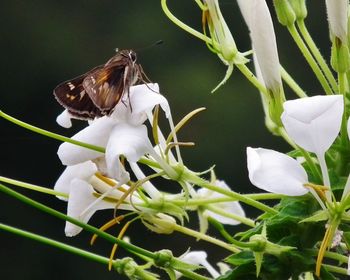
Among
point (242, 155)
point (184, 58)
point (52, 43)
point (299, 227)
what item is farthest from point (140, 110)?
point (52, 43)

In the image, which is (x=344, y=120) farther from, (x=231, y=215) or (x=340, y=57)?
(x=231, y=215)

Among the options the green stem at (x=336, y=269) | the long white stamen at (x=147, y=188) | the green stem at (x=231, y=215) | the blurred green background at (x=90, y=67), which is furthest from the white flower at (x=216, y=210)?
the blurred green background at (x=90, y=67)

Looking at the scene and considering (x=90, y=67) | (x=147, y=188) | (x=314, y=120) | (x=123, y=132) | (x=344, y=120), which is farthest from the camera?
(x=90, y=67)

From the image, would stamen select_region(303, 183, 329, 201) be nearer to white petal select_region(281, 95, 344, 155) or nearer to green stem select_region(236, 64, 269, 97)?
white petal select_region(281, 95, 344, 155)

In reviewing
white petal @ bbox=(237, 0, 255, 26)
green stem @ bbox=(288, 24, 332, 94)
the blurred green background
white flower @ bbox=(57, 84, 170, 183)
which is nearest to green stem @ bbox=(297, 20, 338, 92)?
green stem @ bbox=(288, 24, 332, 94)

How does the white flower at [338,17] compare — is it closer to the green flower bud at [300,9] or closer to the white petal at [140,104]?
the green flower bud at [300,9]

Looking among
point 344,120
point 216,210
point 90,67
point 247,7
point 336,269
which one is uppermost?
point 247,7

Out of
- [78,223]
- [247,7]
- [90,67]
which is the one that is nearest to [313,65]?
[247,7]
